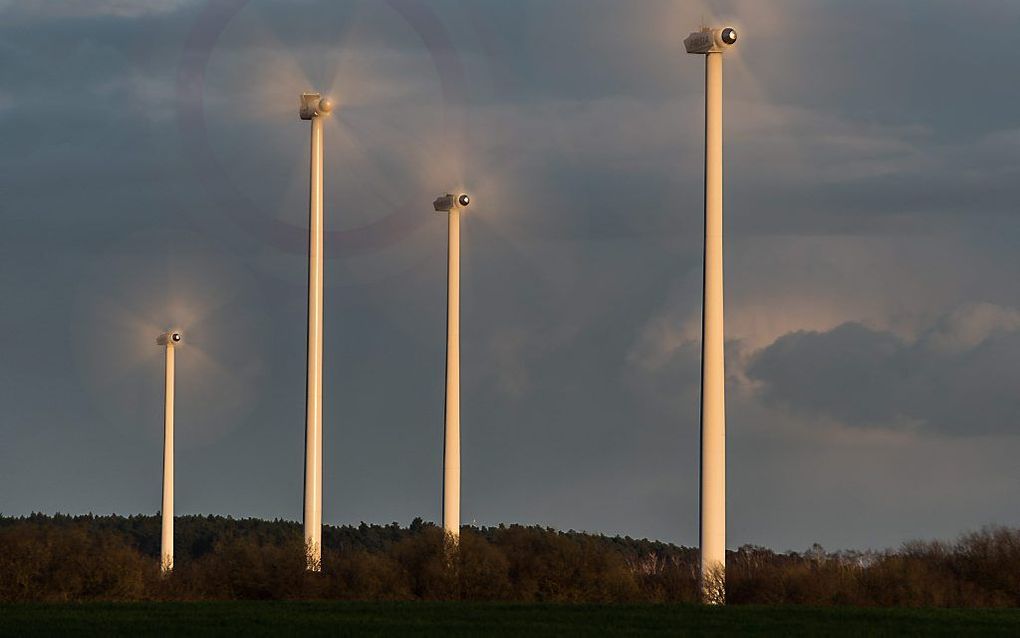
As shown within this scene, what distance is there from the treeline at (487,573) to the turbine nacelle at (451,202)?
578 inches

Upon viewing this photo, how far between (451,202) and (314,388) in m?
14.9

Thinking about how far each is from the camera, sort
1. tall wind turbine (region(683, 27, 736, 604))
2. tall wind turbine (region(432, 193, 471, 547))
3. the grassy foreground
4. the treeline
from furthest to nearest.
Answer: tall wind turbine (region(432, 193, 471, 547)), the treeline, tall wind turbine (region(683, 27, 736, 604)), the grassy foreground

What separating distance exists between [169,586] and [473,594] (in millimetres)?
12087

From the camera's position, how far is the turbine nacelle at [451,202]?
77.7m

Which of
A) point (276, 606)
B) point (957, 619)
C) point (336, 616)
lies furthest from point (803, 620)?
point (276, 606)

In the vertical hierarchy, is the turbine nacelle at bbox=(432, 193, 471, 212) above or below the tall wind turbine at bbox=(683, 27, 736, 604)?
above

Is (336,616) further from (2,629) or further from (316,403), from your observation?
(316,403)

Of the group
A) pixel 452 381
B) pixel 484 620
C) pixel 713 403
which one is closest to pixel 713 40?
pixel 713 403

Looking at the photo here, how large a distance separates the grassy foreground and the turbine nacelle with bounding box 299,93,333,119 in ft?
70.2

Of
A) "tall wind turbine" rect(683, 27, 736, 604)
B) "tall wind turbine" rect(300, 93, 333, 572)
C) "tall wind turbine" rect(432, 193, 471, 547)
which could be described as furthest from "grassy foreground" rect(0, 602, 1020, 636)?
"tall wind turbine" rect(432, 193, 471, 547)

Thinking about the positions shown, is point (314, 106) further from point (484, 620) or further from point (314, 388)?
point (484, 620)

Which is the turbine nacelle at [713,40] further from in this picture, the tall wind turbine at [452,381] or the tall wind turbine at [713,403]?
the tall wind turbine at [452,381]

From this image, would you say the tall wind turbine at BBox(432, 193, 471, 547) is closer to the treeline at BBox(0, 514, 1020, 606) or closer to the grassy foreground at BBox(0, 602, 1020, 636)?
the treeline at BBox(0, 514, 1020, 606)

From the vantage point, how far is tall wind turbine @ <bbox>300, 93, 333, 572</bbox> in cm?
6519
